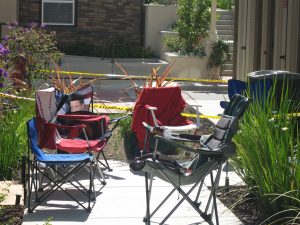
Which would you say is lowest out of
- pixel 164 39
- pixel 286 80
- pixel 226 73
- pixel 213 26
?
pixel 226 73

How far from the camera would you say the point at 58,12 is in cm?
2197

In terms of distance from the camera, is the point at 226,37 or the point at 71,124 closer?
the point at 71,124

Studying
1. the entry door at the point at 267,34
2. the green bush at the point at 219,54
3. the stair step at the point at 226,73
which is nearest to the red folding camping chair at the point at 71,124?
the entry door at the point at 267,34

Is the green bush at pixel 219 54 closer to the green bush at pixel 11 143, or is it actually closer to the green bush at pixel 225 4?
the green bush at pixel 225 4

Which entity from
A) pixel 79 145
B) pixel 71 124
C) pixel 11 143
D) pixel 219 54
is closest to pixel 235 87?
pixel 71 124

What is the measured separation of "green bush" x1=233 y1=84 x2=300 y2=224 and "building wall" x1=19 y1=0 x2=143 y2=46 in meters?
15.1

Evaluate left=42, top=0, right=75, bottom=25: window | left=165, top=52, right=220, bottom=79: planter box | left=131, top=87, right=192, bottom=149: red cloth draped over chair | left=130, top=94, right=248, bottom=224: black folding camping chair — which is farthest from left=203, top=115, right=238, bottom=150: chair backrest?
left=42, top=0, right=75, bottom=25: window

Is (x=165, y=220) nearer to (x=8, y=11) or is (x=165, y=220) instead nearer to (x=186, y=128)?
(x=186, y=128)

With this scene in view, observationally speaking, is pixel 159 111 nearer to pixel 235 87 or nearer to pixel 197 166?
pixel 235 87

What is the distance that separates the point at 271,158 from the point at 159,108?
3.44 m

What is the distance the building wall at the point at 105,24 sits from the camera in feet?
72.1

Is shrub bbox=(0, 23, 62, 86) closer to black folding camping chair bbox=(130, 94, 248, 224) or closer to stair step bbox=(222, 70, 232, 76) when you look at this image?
black folding camping chair bbox=(130, 94, 248, 224)

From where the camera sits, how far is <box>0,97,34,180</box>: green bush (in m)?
→ 8.27

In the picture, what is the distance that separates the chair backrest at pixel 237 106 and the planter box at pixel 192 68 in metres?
12.3
